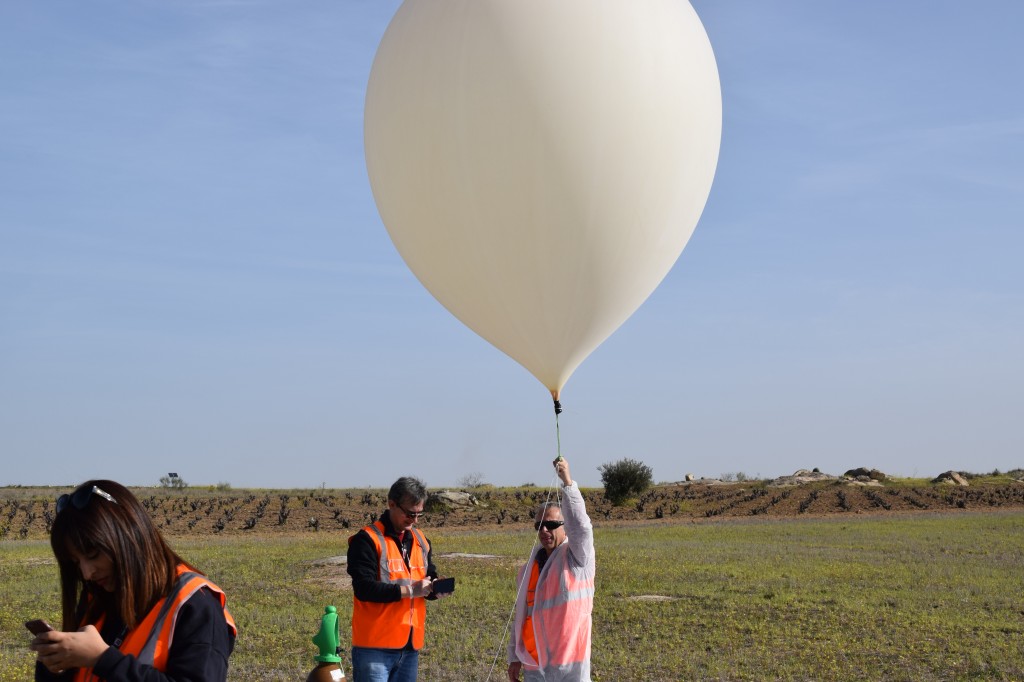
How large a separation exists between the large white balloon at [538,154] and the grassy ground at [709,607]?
475 centimetres

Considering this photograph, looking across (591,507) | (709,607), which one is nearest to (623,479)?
(591,507)

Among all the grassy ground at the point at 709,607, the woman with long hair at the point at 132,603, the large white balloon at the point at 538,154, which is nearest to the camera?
the woman with long hair at the point at 132,603

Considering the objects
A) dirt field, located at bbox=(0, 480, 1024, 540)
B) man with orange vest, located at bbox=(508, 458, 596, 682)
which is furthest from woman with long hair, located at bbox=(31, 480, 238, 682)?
dirt field, located at bbox=(0, 480, 1024, 540)

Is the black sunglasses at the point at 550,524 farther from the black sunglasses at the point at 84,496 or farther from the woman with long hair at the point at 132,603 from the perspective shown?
the black sunglasses at the point at 84,496

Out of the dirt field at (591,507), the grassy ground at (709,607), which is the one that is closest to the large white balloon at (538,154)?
the grassy ground at (709,607)

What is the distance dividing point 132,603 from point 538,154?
12.2 ft

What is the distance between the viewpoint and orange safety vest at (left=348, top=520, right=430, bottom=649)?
544 cm

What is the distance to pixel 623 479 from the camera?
40375mm

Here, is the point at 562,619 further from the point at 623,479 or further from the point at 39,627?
the point at 623,479

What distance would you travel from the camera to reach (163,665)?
2.53 m

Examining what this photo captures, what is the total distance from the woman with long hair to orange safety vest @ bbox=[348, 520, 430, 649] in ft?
9.53

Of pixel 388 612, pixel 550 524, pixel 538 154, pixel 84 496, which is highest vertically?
pixel 538 154

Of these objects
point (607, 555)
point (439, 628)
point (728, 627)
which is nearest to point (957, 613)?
point (728, 627)

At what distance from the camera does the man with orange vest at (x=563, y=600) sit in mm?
5227
